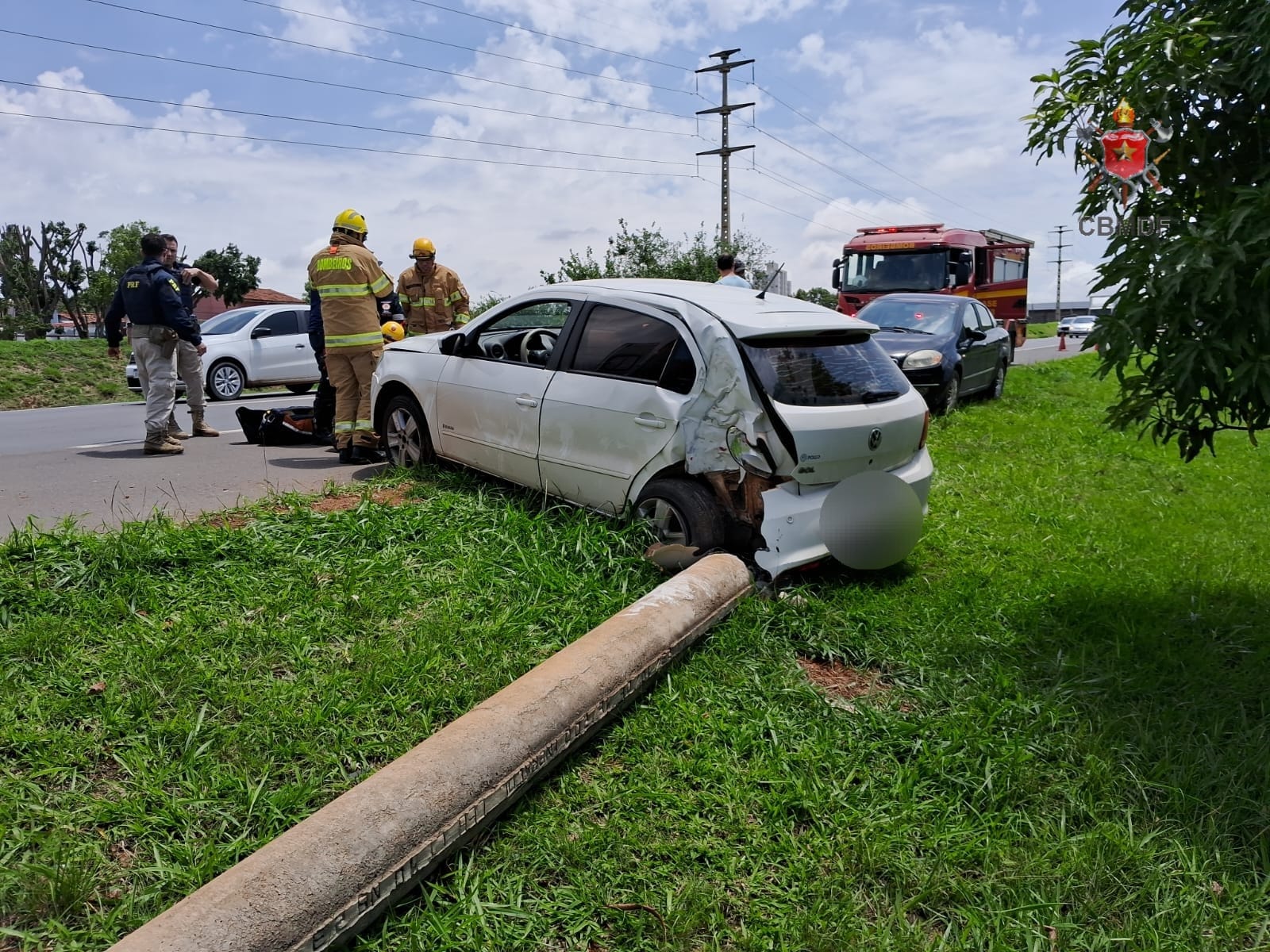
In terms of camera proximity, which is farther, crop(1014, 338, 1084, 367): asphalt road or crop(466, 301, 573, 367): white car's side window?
crop(1014, 338, 1084, 367): asphalt road

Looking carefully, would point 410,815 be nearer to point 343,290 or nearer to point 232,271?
point 343,290

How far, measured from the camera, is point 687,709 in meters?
3.62

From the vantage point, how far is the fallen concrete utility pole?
7.01 ft

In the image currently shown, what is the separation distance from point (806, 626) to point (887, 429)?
1249 mm

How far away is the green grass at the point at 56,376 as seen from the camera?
51.5ft

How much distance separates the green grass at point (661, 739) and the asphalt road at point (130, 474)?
1319 mm

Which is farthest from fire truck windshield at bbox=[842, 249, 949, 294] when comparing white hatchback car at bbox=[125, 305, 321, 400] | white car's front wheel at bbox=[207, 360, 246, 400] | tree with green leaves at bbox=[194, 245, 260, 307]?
tree with green leaves at bbox=[194, 245, 260, 307]

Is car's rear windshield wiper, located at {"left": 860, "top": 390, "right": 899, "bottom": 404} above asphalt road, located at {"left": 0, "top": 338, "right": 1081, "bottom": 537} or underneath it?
above

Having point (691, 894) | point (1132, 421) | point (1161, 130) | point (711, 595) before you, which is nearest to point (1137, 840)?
point (691, 894)

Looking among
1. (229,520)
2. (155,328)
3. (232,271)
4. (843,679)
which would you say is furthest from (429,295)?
(232,271)

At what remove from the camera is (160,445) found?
27.3 feet

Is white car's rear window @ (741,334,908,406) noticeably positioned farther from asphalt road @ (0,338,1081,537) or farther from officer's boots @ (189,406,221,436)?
officer's boots @ (189,406,221,436)

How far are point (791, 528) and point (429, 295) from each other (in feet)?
19.7

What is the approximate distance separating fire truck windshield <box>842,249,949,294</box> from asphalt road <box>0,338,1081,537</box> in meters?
12.8
